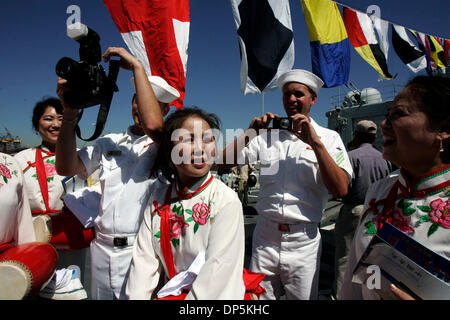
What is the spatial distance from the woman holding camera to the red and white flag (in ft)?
3.50

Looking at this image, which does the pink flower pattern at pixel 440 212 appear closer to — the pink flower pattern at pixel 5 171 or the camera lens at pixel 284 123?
the camera lens at pixel 284 123

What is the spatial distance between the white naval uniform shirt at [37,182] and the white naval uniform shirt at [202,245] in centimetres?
142

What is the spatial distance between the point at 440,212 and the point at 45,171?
8.98 feet

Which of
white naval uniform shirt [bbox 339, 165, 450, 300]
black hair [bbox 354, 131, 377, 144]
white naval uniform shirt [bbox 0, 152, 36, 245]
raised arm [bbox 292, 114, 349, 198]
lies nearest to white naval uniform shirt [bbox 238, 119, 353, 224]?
raised arm [bbox 292, 114, 349, 198]

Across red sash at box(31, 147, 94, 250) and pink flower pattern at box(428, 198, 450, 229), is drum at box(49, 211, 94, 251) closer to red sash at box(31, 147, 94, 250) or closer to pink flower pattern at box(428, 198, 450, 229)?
red sash at box(31, 147, 94, 250)

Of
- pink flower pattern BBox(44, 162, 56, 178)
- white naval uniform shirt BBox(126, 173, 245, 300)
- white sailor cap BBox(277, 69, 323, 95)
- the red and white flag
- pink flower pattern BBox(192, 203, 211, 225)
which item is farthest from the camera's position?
the red and white flag

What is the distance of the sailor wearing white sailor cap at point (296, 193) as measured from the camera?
1722 millimetres

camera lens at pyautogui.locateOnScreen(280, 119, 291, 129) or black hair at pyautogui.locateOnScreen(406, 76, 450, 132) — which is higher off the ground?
black hair at pyautogui.locateOnScreen(406, 76, 450, 132)

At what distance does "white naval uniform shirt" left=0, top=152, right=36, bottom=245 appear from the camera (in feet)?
4.21

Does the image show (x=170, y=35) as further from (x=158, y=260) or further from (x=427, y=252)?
(x=427, y=252)

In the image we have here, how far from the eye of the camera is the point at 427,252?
830 mm

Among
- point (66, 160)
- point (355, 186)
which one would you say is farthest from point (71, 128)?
point (355, 186)

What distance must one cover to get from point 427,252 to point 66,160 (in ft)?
5.60
